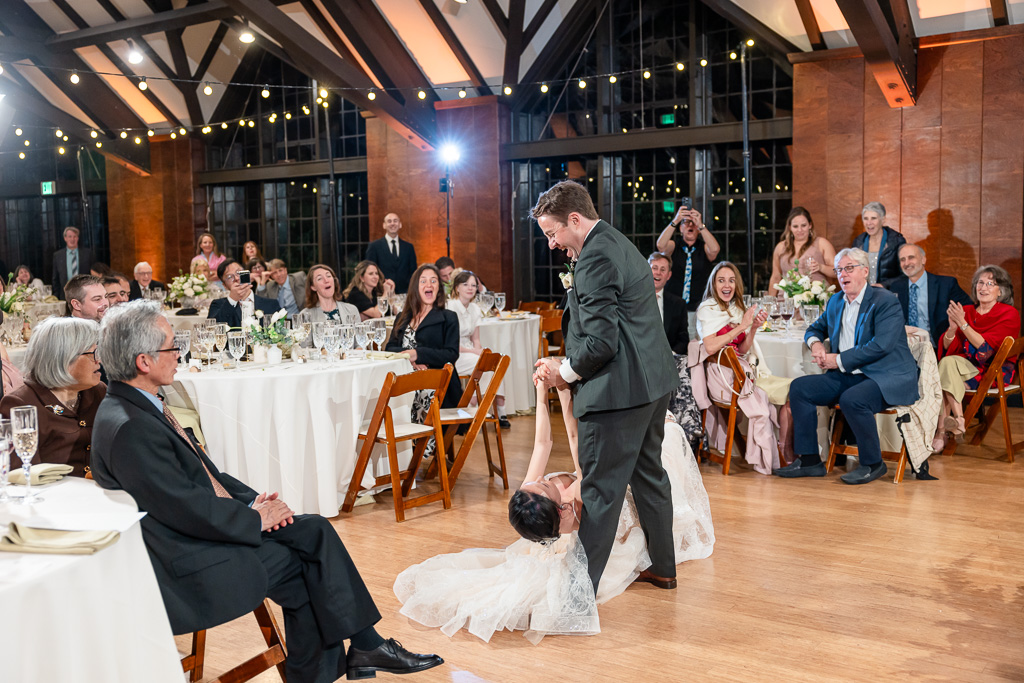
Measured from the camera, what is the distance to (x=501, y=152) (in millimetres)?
11000

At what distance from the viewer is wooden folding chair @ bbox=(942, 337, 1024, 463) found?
565 centimetres

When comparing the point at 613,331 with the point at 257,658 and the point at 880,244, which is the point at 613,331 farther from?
the point at 880,244

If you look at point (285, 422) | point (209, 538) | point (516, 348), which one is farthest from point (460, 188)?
point (209, 538)

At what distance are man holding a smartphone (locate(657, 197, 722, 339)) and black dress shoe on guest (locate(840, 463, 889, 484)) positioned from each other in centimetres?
217

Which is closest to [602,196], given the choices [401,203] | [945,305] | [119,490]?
[401,203]

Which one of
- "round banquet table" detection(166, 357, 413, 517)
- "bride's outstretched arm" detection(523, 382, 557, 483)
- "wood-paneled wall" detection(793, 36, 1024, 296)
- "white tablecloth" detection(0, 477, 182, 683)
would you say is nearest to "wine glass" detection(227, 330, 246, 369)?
"round banquet table" detection(166, 357, 413, 517)

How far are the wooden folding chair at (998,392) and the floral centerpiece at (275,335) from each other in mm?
4515

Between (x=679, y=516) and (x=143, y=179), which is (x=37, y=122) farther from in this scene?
(x=679, y=516)

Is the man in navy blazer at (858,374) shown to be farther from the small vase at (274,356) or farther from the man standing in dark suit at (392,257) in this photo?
the man standing in dark suit at (392,257)

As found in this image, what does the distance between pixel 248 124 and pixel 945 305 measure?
33.9ft

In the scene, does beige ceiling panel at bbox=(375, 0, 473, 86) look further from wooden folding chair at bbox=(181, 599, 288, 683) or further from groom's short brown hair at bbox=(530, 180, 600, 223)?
wooden folding chair at bbox=(181, 599, 288, 683)

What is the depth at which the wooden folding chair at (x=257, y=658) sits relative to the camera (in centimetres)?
256

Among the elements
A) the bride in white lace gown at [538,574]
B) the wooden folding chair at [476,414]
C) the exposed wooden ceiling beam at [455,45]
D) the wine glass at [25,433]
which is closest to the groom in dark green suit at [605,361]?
the bride in white lace gown at [538,574]

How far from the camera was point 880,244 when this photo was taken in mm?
7492
